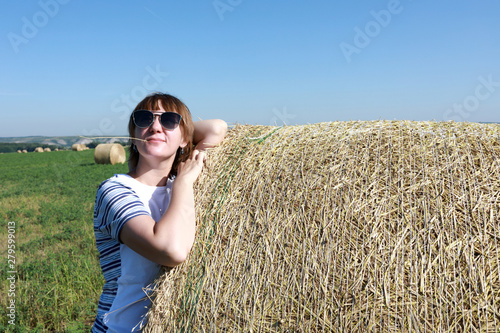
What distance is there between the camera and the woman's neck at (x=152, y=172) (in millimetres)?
2629

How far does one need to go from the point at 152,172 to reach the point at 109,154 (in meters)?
23.1

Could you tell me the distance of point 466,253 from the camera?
2084 mm

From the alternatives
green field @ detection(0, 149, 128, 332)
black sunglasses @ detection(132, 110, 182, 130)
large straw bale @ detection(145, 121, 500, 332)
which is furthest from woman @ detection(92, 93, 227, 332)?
green field @ detection(0, 149, 128, 332)

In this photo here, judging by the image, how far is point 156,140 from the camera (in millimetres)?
2535

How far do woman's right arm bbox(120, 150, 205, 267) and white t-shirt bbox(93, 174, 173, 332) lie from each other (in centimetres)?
15

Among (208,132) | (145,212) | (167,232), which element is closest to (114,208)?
(145,212)

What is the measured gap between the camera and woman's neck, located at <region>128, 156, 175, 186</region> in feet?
8.63

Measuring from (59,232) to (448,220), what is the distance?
816 cm

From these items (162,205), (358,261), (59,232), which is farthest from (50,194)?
(358,261)
